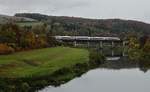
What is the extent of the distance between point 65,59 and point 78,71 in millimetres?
7373

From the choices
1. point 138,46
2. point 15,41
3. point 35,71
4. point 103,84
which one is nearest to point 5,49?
point 15,41

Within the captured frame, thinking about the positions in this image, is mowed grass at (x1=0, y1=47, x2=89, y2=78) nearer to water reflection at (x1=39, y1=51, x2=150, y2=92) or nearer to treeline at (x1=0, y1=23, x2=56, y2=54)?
water reflection at (x1=39, y1=51, x2=150, y2=92)

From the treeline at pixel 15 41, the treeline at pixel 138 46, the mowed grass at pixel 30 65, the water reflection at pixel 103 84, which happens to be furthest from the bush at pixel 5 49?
the treeline at pixel 138 46

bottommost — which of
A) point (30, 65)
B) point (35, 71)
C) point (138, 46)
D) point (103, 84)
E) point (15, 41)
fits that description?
point (138, 46)

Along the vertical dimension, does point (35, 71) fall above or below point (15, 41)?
above

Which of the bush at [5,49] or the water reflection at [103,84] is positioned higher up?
the bush at [5,49]

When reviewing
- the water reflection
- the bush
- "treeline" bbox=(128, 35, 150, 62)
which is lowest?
"treeline" bbox=(128, 35, 150, 62)

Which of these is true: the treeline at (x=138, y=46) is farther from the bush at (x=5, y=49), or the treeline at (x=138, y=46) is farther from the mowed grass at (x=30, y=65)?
the bush at (x=5, y=49)

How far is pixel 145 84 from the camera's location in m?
61.2

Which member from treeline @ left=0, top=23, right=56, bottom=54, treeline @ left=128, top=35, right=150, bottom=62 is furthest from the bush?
treeline @ left=128, top=35, right=150, bottom=62

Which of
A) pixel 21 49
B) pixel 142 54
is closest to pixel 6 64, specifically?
pixel 21 49

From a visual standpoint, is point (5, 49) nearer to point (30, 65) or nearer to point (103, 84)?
point (30, 65)


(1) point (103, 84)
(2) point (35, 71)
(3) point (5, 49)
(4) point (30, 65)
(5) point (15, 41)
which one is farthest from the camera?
(5) point (15, 41)

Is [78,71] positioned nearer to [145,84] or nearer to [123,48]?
[145,84]
